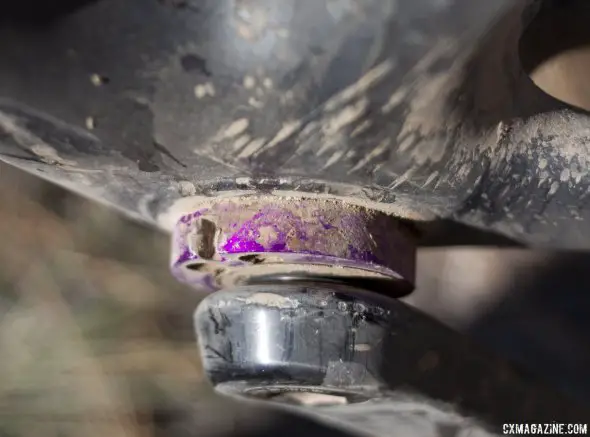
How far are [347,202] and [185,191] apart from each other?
0.33 feet

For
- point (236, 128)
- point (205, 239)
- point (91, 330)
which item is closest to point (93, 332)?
point (91, 330)

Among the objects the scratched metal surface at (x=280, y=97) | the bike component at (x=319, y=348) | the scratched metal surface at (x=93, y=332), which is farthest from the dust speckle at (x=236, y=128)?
the scratched metal surface at (x=93, y=332)

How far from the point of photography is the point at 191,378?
3.02 ft

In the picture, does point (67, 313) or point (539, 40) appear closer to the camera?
point (539, 40)

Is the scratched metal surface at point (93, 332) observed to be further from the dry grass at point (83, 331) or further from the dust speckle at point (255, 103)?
the dust speckle at point (255, 103)

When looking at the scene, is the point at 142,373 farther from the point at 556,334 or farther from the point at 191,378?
the point at 556,334

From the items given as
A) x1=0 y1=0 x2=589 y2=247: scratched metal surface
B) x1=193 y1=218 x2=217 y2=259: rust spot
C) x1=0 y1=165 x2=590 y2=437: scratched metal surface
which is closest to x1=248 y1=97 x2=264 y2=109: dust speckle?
x1=0 y1=0 x2=589 y2=247: scratched metal surface

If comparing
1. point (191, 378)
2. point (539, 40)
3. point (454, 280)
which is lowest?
point (191, 378)

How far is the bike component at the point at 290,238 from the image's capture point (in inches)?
17.0

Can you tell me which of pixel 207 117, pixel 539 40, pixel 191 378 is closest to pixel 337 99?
pixel 207 117

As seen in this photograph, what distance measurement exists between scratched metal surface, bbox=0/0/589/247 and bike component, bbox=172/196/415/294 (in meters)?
0.02

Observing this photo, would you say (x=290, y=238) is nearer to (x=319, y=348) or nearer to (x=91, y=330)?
(x=319, y=348)

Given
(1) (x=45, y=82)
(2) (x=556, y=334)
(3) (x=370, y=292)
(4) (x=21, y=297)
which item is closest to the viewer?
(1) (x=45, y=82)

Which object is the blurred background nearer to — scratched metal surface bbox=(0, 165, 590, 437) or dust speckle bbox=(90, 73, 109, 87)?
scratched metal surface bbox=(0, 165, 590, 437)
